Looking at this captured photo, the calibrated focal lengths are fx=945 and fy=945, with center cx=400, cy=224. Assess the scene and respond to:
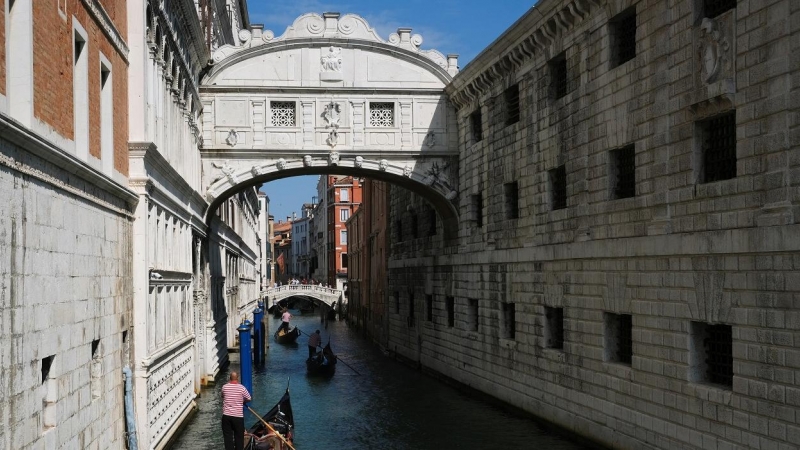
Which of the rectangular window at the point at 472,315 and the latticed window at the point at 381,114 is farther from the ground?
the latticed window at the point at 381,114

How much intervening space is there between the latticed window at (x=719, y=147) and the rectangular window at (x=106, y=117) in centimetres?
690

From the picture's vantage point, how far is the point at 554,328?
16016mm

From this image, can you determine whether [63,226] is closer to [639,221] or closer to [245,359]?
[639,221]

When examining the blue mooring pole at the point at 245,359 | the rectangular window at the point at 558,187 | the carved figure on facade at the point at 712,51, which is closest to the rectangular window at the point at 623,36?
A: the carved figure on facade at the point at 712,51

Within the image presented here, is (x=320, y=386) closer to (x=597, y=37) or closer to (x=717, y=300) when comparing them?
(x=597, y=37)

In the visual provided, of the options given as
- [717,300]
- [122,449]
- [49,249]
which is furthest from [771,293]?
[122,449]

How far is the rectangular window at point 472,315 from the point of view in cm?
2050

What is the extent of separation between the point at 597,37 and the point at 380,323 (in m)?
20.0

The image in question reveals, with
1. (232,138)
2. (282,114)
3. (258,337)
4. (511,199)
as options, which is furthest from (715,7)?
(258,337)

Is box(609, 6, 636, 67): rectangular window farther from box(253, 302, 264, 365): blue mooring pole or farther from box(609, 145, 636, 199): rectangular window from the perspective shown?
box(253, 302, 264, 365): blue mooring pole

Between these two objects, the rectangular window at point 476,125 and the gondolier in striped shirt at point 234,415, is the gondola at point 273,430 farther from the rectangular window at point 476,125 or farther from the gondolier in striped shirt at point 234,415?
the rectangular window at point 476,125

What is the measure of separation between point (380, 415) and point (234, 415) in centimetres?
581

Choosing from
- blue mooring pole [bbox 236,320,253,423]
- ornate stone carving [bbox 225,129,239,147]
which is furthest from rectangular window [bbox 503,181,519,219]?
blue mooring pole [bbox 236,320,253,423]

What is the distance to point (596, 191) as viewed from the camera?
13969mm
